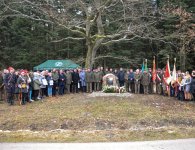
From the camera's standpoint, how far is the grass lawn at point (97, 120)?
1423 centimetres

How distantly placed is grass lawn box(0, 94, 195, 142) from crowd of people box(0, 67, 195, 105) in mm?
1120

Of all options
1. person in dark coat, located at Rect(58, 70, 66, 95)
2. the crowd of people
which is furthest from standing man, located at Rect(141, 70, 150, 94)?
person in dark coat, located at Rect(58, 70, 66, 95)

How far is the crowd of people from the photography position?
22.9m

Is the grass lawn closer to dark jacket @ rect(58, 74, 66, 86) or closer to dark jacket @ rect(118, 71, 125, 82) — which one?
dark jacket @ rect(58, 74, 66, 86)

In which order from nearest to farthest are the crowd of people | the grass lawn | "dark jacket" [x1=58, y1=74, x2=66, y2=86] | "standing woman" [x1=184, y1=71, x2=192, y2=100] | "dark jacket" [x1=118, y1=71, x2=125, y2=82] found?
the grass lawn, the crowd of people, "standing woman" [x1=184, y1=71, x2=192, y2=100], "dark jacket" [x1=58, y1=74, x2=66, y2=86], "dark jacket" [x1=118, y1=71, x2=125, y2=82]

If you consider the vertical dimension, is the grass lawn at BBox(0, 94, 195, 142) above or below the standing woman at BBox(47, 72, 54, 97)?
below

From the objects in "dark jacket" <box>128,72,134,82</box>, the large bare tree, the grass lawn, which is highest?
the large bare tree

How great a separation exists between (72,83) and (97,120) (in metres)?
10.5

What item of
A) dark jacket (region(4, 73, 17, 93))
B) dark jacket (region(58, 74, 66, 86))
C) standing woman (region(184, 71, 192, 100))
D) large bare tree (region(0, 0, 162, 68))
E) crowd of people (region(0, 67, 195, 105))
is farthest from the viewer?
large bare tree (region(0, 0, 162, 68))

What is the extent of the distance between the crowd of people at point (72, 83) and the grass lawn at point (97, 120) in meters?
1.12

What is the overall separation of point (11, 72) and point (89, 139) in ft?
34.5

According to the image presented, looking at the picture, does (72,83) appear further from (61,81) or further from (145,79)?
(145,79)

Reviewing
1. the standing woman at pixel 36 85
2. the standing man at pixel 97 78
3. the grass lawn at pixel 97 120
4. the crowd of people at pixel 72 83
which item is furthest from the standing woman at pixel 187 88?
the standing woman at pixel 36 85

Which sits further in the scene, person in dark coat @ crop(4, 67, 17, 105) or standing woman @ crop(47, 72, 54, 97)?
standing woman @ crop(47, 72, 54, 97)
